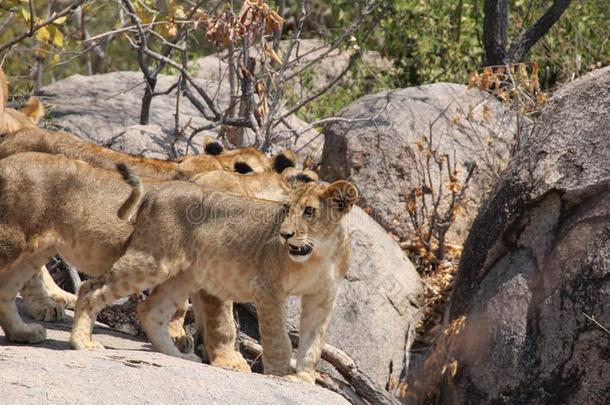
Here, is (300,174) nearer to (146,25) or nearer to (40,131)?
(40,131)

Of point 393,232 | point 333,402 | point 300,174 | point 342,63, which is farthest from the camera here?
point 342,63

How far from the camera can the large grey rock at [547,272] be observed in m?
8.71

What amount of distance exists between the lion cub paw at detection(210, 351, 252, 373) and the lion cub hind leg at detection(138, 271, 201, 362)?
27 cm

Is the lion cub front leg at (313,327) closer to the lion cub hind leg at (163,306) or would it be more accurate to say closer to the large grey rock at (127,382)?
the large grey rock at (127,382)

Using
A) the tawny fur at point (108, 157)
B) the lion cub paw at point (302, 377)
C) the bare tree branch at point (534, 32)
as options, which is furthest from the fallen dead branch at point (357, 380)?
the bare tree branch at point (534, 32)

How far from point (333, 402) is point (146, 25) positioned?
5.74 m

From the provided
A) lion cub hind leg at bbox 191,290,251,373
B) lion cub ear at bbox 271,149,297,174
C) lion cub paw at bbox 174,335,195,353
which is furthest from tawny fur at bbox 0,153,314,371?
lion cub ear at bbox 271,149,297,174

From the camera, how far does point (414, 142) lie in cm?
1256

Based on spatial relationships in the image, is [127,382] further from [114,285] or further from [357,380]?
[357,380]

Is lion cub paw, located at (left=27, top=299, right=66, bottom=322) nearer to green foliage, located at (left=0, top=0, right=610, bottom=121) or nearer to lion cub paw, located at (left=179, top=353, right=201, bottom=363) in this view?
lion cub paw, located at (left=179, top=353, right=201, bottom=363)

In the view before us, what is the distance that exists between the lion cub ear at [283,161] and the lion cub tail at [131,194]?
1579 millimetres

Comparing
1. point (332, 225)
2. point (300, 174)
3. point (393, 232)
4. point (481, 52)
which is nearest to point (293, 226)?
point (332, 225)

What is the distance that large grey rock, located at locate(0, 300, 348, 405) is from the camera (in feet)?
22.0

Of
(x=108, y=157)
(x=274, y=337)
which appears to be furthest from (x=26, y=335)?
(x=108, y=157)
